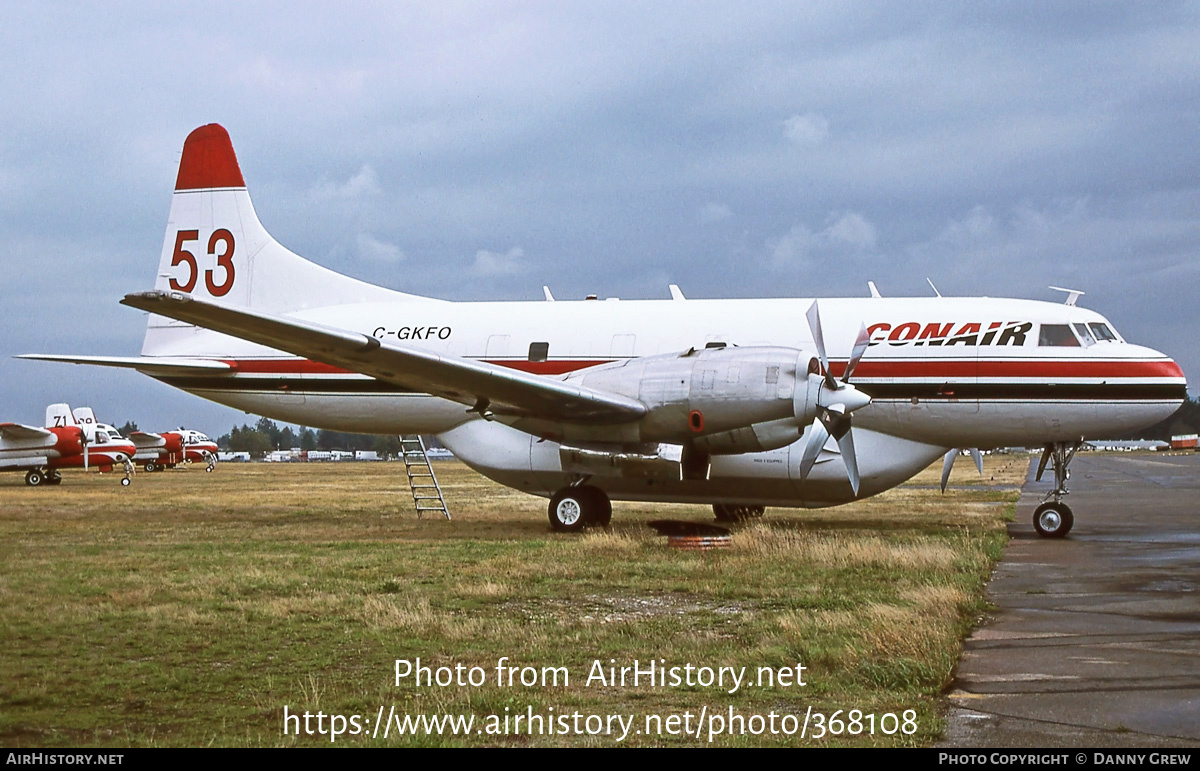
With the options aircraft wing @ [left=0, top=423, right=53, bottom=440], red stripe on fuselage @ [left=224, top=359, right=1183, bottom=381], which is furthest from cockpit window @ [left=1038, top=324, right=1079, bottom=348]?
aircraft wing @ [left=0, top=423, right=53, bottom=440]

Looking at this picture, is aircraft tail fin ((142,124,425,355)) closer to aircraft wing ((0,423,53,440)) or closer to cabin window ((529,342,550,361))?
cabin window ((529,342,550,361))

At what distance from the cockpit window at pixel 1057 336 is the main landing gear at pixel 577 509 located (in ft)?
23.5

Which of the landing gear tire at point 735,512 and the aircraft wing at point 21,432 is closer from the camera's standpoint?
the landing gear tire at point 735,512

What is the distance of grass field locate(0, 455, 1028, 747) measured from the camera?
5758 millimetres

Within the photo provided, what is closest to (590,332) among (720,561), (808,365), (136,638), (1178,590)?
(808,365)

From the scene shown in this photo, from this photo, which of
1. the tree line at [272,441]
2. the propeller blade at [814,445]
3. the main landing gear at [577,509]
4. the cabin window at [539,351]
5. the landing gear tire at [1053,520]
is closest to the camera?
the propeller blade at [814,445]

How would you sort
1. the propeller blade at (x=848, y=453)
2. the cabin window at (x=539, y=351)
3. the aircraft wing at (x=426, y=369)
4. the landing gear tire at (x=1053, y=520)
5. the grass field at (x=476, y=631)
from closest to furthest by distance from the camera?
1. the grass field at (x=476, y=631)
2. the aircraft wing at (x=426, y=369)
3. the propeller blade at (x=848, y=453)
4. the landing gear tire at (x=1053, y=520)
5. the cabin window at (x=539, y=351)

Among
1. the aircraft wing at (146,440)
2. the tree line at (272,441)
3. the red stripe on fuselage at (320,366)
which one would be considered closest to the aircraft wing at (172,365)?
the red stripe on fuselage at (320,366)

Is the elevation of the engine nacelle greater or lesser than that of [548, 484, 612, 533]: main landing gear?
greater

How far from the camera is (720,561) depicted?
13.0 m

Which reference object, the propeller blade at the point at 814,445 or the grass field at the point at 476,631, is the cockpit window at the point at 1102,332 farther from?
the propeller blade at the point at 814,445

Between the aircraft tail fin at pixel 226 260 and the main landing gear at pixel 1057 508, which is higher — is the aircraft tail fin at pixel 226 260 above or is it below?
above

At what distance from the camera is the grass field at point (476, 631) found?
227 inches

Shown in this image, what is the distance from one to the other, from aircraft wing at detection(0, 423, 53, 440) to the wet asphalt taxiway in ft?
121
